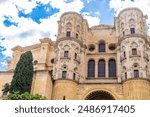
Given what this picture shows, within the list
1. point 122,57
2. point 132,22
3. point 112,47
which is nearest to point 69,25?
point 112,47

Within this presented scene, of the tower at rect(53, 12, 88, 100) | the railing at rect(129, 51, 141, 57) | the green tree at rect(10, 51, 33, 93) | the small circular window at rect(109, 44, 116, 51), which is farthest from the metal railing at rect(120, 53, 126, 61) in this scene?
the green tree at rect(10, 51, 33, 93)

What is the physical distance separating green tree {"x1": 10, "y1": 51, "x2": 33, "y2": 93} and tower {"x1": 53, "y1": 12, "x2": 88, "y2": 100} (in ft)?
16.5

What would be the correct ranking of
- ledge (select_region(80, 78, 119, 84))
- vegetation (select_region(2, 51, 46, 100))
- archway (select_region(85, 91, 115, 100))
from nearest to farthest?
1. vegetation (select_region(2, 51, 46, 100))
2. archway (select_region(85, 91, 115, 100))
3. ledge (select_region(80, 78, 119, 84))

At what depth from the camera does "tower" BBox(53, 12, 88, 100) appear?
102 feet

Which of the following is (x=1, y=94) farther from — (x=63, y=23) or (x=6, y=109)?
(x=6, y=109)

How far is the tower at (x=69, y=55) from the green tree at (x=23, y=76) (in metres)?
5.02

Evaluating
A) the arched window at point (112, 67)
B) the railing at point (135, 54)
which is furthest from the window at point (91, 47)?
the railing at point (135, 54)

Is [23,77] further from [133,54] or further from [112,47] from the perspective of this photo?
[112,47]

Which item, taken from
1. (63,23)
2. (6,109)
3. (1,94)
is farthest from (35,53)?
(6,109)

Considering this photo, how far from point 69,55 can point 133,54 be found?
25.0 ft

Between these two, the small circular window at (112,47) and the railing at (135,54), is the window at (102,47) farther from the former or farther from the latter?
the railing at (135,54)

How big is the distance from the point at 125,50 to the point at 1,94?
1564 cm

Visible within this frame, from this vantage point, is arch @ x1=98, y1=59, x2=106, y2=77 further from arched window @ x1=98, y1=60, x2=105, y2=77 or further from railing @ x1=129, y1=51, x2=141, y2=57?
railing @ x1=129, y1=51, x2=141, y2=57

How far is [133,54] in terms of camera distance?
32156 mm
